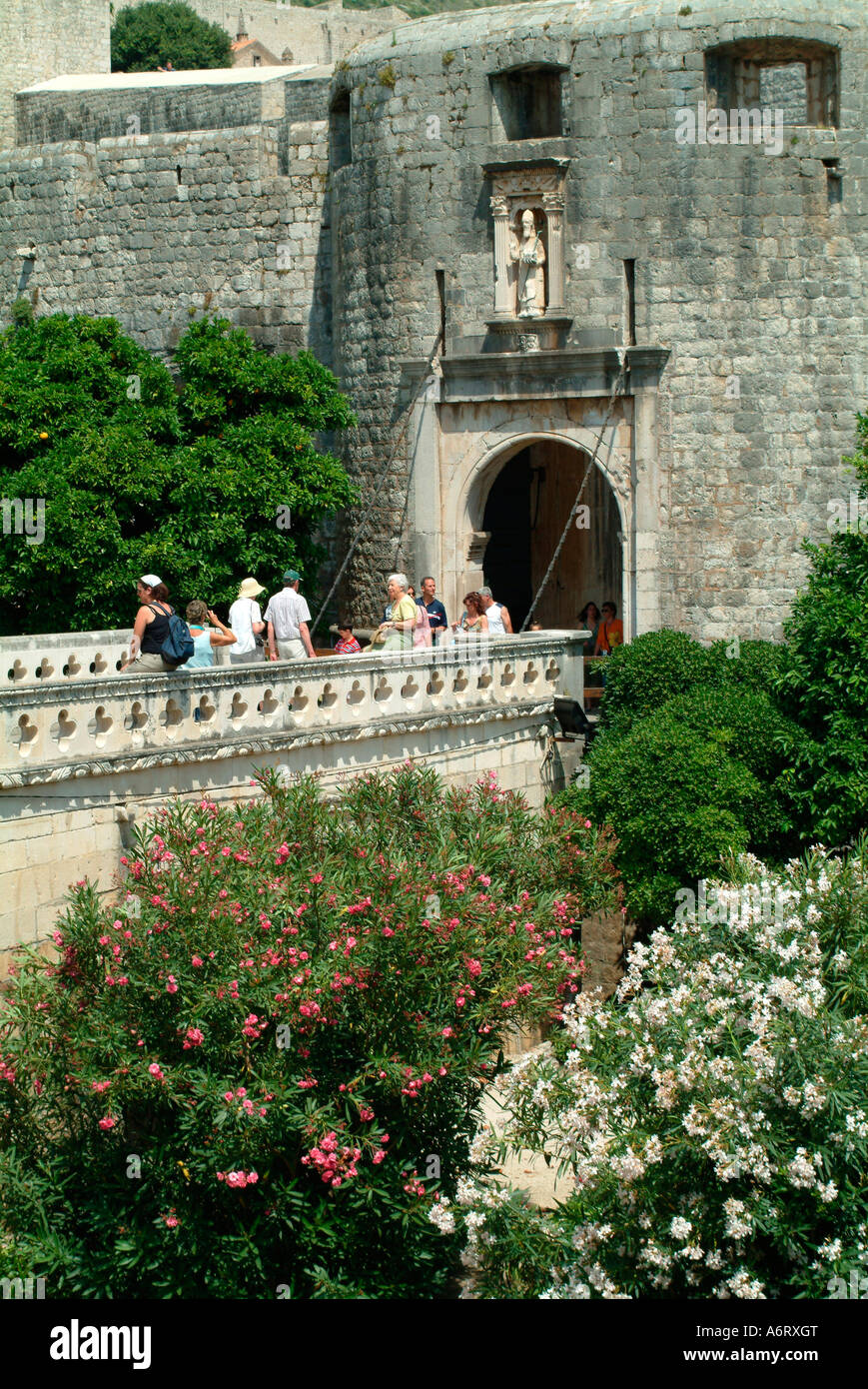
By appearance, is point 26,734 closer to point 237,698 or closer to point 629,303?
point 237,698

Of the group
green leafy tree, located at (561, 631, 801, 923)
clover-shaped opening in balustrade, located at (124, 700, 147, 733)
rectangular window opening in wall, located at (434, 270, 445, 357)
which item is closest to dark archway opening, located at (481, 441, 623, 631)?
rectangular window opening in wall, located at (434, 270, 445, 357)

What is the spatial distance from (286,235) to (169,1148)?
16257mm

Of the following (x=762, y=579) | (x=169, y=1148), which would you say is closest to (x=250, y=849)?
(x=169, y=1148)

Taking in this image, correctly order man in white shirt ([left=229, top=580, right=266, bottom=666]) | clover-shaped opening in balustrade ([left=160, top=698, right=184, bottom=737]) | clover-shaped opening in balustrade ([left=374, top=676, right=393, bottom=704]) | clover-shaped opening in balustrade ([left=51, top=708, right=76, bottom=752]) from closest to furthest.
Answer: clover-shaped opening in balustrade ([left=51, top=708, right=76, bottom=752]) → clover-shaped opening in balustrade ([left=160, top=698, right=184, bottom=737]) → clover-shaped opening in balustrade ([left=374, top=676, right=393, bottom=704]) → man in white shirt ([left=229, top=580, right=266, bottom=666])

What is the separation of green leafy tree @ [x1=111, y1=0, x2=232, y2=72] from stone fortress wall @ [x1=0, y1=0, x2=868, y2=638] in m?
28.1

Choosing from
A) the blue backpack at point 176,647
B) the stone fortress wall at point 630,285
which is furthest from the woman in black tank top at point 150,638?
the stone fortress wall at point 630,285

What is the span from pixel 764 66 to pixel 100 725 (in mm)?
12437

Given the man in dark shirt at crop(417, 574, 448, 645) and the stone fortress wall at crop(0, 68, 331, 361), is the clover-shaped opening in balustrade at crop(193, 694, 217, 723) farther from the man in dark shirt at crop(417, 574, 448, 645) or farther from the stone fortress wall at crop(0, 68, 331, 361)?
the stone fortress wall at crop(0, 68, 331, 361)

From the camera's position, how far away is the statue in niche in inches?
887

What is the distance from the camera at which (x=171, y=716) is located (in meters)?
15.3

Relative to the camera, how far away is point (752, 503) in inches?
874

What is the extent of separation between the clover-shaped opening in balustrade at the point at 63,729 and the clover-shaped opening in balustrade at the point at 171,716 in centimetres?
87

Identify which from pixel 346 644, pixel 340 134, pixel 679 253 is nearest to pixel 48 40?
pixel 340 134
